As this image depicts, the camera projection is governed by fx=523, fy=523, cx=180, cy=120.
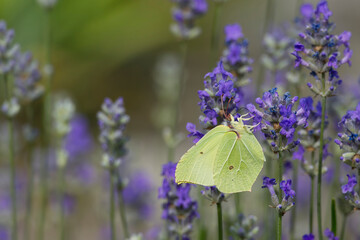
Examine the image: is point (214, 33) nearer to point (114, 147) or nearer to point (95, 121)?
point (114, 147)

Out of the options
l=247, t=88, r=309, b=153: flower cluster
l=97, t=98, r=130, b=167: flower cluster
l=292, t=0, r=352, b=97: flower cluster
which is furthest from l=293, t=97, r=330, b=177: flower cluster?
l=97, t=98, r=130, b=167: flower cluster

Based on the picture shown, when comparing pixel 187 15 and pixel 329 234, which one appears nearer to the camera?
pixel 329 234

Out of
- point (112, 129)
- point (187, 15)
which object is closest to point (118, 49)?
point (187, 15)

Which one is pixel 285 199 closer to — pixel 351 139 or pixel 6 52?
pixel 351 139

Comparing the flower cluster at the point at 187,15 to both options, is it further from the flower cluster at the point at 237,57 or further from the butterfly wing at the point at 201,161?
the butterfly wing at the point at 201,161

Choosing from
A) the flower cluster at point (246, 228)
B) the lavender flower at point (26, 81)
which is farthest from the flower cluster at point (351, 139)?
the lavender flower at point (26, 81)

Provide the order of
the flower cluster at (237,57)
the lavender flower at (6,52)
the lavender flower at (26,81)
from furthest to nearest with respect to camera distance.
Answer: the lavender flower at (26,81) → the lavender flower at (6,52) → the flower cluster at (237,57)
